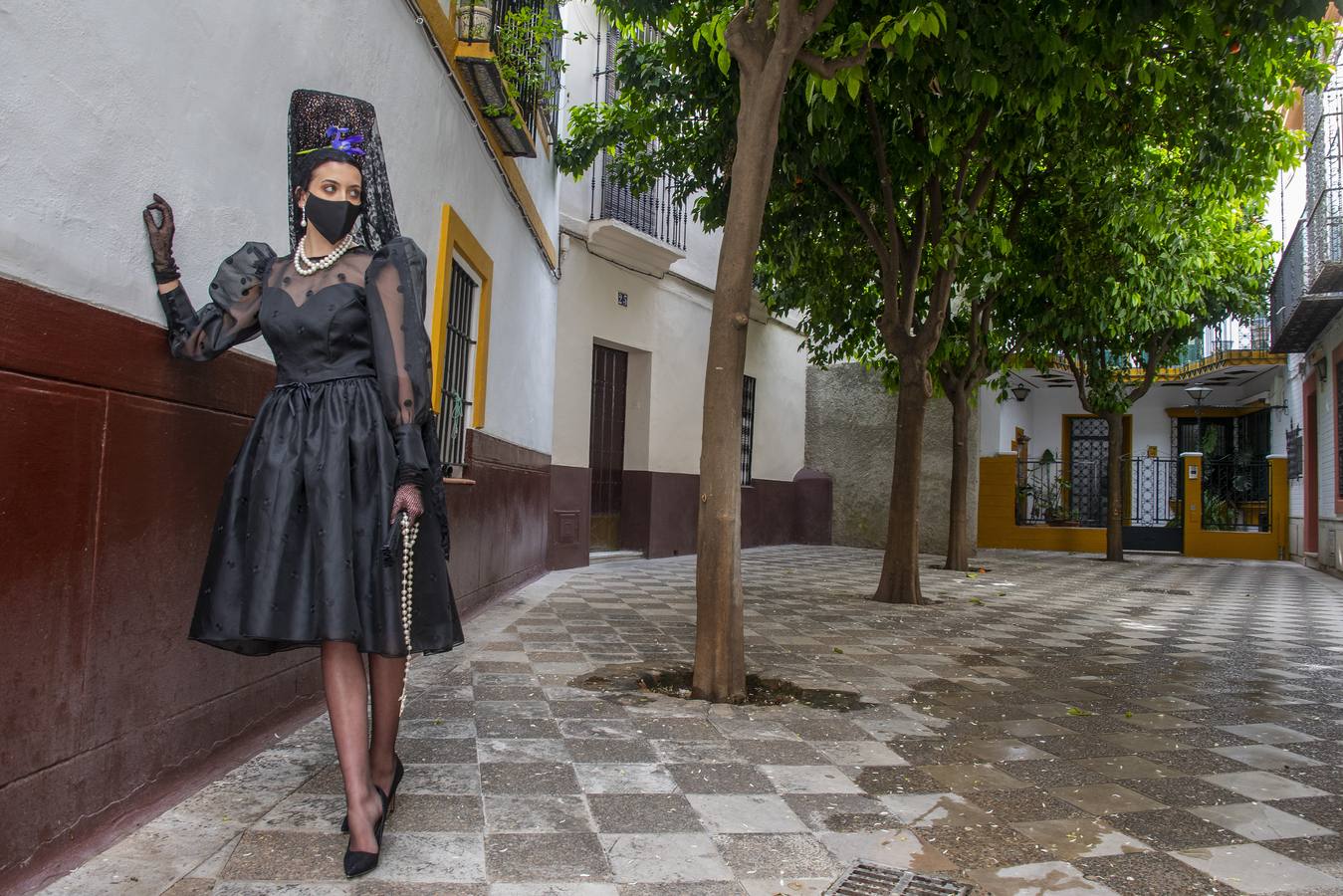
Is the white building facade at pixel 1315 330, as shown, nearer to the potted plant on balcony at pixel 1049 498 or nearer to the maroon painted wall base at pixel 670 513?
the potted plant on balcony at pixel 1049 498

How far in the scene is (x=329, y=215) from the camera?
2650 mm

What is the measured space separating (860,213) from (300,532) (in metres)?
7.26

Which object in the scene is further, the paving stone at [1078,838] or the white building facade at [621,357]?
the white building facade at [621,357]

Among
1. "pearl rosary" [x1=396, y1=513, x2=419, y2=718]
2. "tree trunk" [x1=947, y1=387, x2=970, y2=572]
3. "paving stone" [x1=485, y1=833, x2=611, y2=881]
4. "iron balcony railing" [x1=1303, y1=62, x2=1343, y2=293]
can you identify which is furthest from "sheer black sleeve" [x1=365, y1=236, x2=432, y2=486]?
"iron balcony railing" [x1=1303, y1=62, x2=1343, y2=293]

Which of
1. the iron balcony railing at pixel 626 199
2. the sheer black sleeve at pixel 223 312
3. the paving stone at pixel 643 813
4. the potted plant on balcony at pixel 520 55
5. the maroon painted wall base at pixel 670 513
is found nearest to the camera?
the sheer black sleeve at pixel 223 312

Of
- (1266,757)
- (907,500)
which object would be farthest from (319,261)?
(907,500)

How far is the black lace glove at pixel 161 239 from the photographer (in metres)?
2.79

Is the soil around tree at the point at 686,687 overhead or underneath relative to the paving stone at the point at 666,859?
overhead

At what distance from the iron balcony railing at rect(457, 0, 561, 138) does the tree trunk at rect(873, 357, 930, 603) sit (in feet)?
14.0

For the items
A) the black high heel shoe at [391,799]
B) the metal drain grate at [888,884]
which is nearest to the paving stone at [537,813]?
the black high heel shoe at [391,799]

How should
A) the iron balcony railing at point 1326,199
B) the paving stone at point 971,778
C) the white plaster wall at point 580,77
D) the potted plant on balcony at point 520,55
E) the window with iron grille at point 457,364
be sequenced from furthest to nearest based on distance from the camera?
the iron balcony railing at point 1326,199
the white plaster wall at point 580,77
the potted plant on balcony at point 520,55
the window with iron grille at point 457,364
the paving stone at point 971,778

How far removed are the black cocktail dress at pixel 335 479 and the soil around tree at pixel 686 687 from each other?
87.1 inches

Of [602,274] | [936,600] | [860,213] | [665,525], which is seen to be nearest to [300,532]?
[860,213]

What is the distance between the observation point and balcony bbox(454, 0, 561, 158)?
625 centimetres
